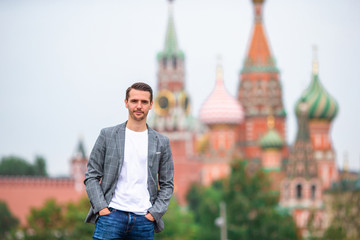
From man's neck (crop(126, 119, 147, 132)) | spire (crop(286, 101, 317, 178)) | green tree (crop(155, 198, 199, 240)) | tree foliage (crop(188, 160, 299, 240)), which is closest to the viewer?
man's neck (crop(126, 119, 147, 132))

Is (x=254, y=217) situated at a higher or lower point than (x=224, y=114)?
lower

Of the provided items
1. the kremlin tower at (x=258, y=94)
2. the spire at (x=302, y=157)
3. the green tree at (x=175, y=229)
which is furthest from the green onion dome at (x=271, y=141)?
the green tree at (x=175, y=229)

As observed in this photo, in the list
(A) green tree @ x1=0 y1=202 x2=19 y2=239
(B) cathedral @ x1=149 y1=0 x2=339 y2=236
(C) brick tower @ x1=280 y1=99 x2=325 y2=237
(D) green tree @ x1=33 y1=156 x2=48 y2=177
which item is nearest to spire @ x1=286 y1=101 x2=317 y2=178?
(C) brick tower @ x1=280 y1=99 x2=325 y2=237

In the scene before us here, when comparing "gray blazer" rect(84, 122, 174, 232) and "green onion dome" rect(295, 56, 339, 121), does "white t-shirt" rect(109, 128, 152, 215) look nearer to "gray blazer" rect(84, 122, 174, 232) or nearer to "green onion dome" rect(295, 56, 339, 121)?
"gray blazer" rect(84, 122, 174, 232)

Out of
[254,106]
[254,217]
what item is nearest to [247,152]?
[254,106]

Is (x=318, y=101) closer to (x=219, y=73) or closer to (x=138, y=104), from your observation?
(x=219, y=73)

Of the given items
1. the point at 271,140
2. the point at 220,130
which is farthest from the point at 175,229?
the point at 220,130

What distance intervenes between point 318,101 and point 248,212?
1131 inches

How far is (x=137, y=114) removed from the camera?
21.0 ft

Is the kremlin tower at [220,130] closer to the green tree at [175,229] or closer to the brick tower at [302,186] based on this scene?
the brick tower at [302,186]

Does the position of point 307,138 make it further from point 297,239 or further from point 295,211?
point 297,239

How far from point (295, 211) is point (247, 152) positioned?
24003 millimetres

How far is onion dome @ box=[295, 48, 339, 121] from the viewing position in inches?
3383

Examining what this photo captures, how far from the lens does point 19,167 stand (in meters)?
99.2
